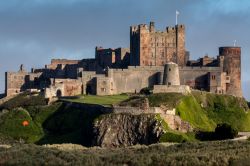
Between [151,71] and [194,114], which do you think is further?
[151,71]

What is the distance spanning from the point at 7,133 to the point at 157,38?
2589 centimetres

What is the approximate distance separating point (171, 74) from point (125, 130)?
17158 millimetres

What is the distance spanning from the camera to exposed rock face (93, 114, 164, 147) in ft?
252

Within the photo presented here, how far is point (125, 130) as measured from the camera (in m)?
78.6

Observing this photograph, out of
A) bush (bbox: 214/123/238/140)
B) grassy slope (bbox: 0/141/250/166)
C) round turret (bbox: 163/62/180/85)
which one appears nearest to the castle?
round turret (bbox: 163/62/180/85)

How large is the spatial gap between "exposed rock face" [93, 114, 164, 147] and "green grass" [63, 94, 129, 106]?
16.4 feet

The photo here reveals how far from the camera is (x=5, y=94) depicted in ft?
356

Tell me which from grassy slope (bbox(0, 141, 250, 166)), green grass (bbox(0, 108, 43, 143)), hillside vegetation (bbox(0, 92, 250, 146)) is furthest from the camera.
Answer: green grass (bbox(0, 108, 43, 143))

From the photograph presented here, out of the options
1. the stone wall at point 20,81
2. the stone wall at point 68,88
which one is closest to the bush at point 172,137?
the stone wall at point 68,88

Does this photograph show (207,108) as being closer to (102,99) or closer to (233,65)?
(233,65)

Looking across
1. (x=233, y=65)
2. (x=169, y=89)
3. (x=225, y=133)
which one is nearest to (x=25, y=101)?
(x=169, y=89)

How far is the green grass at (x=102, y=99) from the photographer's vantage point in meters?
86.6

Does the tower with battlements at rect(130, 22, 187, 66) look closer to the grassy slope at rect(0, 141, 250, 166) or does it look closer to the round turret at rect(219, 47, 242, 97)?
the round turret at rect(219, 47, 242, 97)

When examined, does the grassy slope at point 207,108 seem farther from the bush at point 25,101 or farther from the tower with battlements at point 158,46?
the bush at point 25,101
